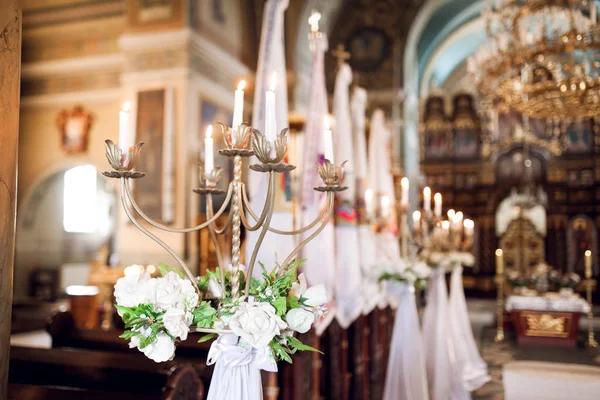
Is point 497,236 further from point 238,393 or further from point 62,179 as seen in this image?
point 238,393

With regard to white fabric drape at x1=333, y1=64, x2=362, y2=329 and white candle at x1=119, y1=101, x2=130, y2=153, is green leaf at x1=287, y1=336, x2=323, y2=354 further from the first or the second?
white fabric drape at x1=333, y1=64, x2=362, y2=329

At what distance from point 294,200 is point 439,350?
7.52 feet

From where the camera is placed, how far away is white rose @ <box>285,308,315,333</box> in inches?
68.2

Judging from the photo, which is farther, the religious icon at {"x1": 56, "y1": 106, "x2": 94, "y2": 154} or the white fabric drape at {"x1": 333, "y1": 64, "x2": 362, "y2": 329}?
the religious icon at {"x1": 56, "y1": 106, "x2": 94, "y2": 154}

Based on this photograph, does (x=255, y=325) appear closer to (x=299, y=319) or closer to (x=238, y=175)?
(x=299, y=319)

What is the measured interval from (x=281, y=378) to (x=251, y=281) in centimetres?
179

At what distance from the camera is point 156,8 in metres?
9.09

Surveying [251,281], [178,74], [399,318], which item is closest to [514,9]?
[399,318]

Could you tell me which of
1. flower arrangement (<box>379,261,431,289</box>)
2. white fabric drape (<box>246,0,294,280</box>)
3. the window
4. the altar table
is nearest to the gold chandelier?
flower arrangement (<box>379,261,431,289</box>)

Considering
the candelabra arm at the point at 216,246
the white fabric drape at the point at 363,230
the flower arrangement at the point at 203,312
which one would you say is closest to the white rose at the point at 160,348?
the flower arrangement at the point at 203,312

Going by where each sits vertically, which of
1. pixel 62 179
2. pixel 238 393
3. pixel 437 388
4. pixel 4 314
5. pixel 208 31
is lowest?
pixel 437 388

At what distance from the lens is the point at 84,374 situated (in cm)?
348

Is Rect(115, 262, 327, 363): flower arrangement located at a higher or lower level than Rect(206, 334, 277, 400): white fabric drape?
higher

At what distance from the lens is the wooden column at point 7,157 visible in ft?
6.40
